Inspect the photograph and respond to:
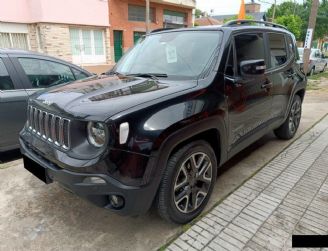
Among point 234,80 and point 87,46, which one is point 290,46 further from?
point 87,46

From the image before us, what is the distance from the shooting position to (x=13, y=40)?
43.0 ft

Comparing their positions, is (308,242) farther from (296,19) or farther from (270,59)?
(296,19)

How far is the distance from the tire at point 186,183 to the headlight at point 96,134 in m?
0.57

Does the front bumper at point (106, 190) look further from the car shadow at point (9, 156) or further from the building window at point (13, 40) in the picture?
the building window at point (13, 40)

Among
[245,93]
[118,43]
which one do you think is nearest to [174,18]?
[118,43]

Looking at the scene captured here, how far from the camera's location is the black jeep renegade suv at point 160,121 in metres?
2.04

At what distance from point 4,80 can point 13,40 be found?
10904 mm

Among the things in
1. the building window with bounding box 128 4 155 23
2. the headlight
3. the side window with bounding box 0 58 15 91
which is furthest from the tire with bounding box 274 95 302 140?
the building window with bounding box 128 4 155 23

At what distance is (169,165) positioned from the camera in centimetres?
226

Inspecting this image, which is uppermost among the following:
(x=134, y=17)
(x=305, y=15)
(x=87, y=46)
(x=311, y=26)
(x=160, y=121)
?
(x=305, y=15)

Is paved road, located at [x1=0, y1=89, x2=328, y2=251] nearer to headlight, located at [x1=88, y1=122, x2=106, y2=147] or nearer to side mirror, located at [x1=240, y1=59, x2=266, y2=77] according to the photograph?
headlight, located at [x1=88, y1=122, x2=106, y2=147]

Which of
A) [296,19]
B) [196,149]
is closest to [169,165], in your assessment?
[196,149]

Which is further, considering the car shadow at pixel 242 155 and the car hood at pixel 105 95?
the car shadow at pixel 242 155

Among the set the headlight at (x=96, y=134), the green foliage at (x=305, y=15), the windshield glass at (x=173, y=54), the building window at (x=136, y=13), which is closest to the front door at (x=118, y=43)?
the building window at (x=136, y=13)
